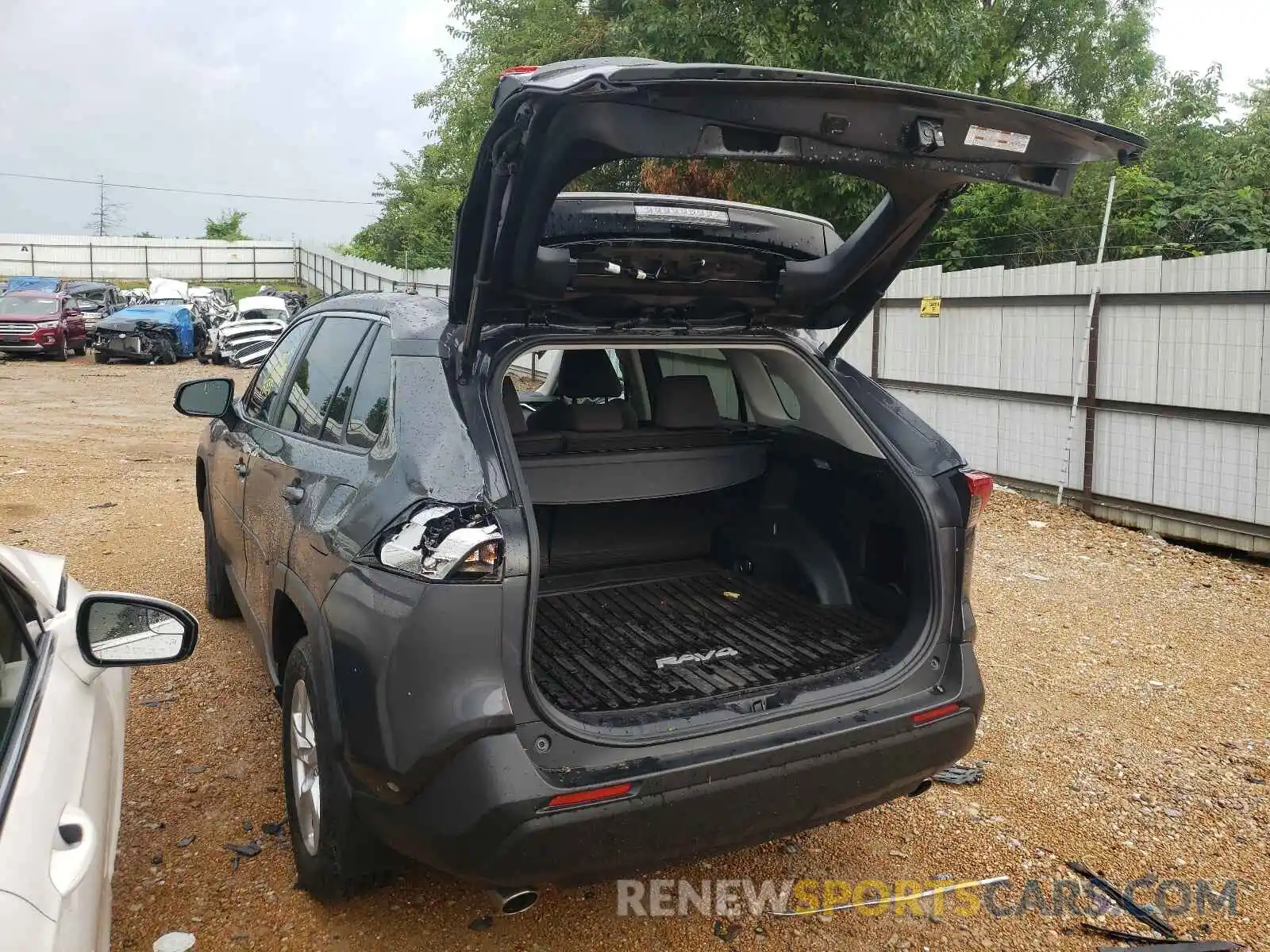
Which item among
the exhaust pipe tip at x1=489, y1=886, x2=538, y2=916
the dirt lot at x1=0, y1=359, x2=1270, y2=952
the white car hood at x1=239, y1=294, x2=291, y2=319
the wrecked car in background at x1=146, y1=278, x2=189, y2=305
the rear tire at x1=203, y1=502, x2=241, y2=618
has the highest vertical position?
the wrecked car in background at x1=146, y1=278, x2=189, y2=305

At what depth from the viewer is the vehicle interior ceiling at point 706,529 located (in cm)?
313

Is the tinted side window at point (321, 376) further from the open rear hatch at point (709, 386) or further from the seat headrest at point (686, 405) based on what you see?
the seat headrest at point (686, 405)

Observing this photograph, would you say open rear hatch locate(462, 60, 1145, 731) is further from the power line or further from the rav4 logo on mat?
the power line

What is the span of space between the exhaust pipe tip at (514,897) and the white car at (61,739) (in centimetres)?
83

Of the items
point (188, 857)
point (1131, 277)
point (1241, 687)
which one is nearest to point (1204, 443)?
point (1131, 277)

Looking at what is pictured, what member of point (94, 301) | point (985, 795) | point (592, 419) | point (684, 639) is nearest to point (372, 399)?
point (592, 419)

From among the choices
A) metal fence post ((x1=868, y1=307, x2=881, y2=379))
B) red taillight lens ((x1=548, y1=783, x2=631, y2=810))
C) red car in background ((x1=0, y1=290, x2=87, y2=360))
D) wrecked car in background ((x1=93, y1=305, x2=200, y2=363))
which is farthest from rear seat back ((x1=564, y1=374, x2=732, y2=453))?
red car in background ((x1=0, y1=290, x2=87, y2=360))

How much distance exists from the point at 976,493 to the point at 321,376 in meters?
2.29

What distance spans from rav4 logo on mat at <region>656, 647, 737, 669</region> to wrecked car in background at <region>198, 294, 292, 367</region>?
1792 cm

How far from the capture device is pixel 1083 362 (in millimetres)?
7918

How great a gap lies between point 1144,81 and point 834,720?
Answer: 88.3 feet

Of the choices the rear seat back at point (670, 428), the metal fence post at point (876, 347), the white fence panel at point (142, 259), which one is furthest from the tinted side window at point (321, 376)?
the white fence panel at point (142, 259)

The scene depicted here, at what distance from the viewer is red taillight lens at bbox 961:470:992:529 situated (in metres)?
3.08

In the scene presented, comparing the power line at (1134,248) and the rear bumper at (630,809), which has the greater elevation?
the power line at (1134,248)
